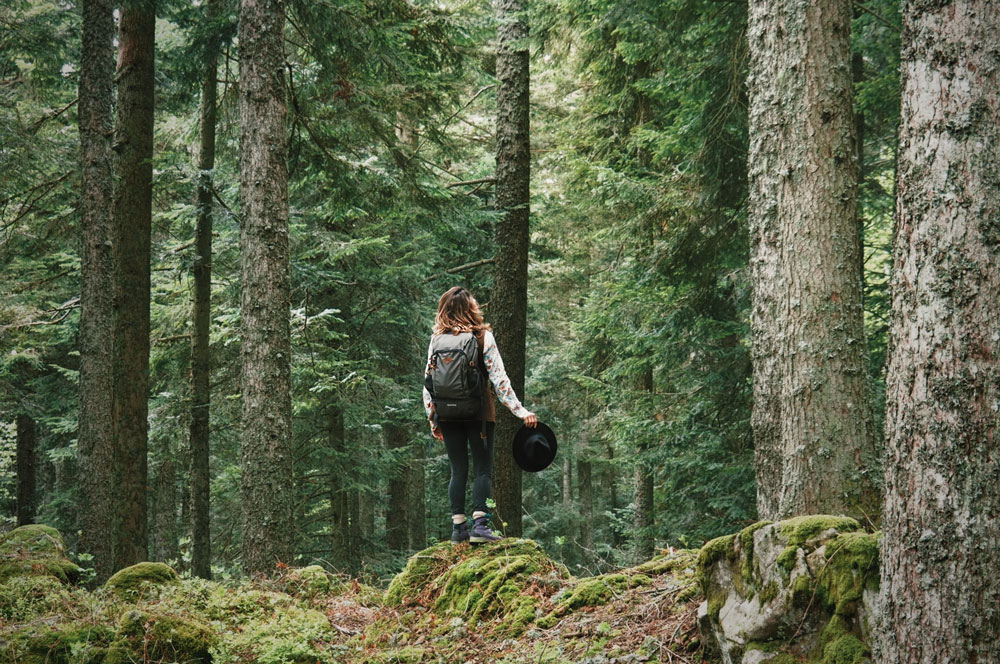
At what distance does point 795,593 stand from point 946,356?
1.36 metres

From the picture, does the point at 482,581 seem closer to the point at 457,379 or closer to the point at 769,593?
the point at 457,379

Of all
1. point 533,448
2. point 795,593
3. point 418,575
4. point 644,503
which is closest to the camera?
point 795,593

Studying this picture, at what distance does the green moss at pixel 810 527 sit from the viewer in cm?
339

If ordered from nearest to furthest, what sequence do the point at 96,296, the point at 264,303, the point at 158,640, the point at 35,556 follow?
the point at 158,640, the point at 35,556, the point at 264,303, the point at 96,296

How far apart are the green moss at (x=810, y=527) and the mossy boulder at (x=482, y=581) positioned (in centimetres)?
221

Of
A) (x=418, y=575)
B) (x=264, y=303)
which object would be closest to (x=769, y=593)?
(x=418, y=575)

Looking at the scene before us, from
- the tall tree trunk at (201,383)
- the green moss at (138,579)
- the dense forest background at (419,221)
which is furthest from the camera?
the tall tree trunk at (201,383)

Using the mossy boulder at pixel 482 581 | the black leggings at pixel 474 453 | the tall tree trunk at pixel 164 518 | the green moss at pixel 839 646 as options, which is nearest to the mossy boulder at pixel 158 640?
the mossy boulder at pixel 482 581

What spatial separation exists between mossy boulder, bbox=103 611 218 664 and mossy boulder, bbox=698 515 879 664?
9.67ft

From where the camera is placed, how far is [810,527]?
3.42 meters

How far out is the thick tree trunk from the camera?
6.91m

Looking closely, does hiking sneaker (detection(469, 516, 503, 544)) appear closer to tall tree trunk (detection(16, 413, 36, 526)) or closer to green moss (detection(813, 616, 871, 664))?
green moss (detection(813, 616, 871, 664))

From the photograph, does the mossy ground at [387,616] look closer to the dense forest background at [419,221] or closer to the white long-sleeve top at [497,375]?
the dense forest background at [419,221]

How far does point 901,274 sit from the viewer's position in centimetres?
277
